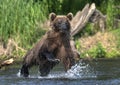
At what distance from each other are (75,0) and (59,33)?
14.3 meters

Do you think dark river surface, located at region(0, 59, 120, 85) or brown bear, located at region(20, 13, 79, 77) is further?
brown bear, located at region(20, 13, 79, 77)

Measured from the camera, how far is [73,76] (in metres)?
19.4

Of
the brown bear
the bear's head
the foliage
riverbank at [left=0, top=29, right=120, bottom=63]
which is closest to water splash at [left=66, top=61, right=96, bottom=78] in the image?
the brown bear

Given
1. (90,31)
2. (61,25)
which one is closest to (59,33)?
(61,25)

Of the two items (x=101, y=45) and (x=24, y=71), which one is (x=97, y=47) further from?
(x=24, y=71)

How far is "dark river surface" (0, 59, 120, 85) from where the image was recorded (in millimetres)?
17922

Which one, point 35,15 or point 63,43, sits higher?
point 35,15

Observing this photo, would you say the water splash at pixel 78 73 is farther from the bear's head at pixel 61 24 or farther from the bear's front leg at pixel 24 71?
the bear's front leg at pixel 24 71

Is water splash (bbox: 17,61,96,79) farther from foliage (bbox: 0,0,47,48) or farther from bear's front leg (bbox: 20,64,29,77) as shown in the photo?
foliage (bbox: 0,0,47,48)

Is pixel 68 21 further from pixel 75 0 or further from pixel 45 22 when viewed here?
pixel 75 0

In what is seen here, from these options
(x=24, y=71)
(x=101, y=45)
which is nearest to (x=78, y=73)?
(x=24, y=71)

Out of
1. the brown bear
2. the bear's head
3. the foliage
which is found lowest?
the brown bear

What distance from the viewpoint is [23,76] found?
20469mm

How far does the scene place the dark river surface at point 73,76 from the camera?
1792cm
